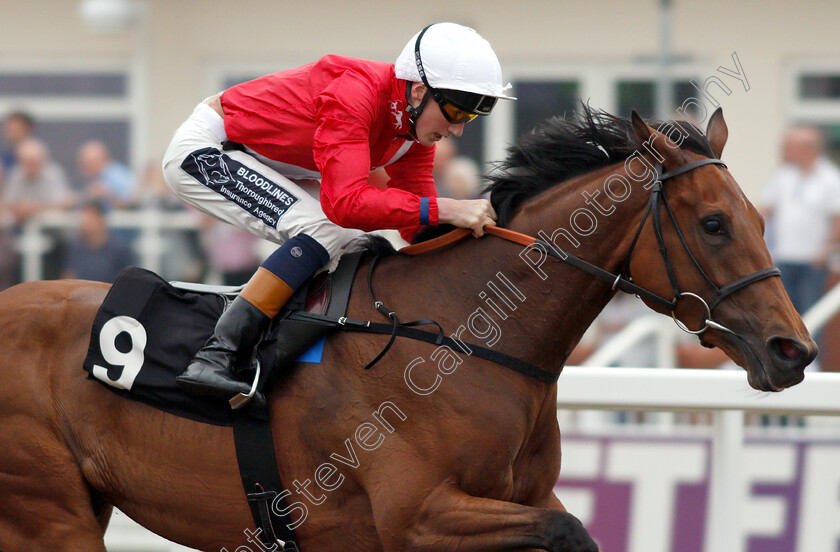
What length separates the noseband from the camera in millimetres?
3016

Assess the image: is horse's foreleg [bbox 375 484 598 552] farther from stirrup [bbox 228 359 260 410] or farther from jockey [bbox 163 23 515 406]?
jockey [bbox 163 23 515 406]

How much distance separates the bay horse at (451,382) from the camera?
10.00 ft

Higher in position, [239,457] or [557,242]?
[557,242]

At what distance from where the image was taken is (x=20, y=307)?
3.59 meters

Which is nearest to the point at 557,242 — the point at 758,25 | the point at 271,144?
the point at 271,144

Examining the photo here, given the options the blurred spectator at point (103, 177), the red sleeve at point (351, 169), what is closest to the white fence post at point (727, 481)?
the red sleeve at point (351, 169)

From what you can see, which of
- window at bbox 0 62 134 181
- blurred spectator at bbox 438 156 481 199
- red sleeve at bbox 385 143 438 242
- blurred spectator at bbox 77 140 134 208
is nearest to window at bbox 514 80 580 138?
blurred spectator at bbox 438 156 481 199

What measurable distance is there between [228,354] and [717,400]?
6.46 feet

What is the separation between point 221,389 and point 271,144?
0.87m

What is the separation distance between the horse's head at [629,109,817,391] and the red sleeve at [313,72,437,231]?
27.2 inches

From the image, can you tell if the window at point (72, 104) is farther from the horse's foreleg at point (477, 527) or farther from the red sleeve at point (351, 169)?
the horse's foreleg at point (477, 527)

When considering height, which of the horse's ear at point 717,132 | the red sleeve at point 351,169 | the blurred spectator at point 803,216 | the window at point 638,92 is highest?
the horse's ear at point 717,132

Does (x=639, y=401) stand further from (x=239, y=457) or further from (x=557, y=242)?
(x=239, y=457)

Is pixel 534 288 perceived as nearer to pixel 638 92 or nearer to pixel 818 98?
pixel 638 92
